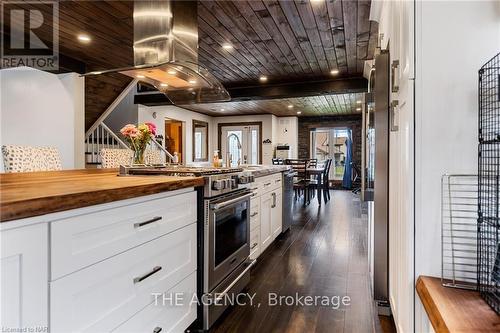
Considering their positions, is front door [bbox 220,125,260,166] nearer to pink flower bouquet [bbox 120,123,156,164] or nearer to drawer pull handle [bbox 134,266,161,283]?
pink flower bouquet [bbox 120,123,156,164]

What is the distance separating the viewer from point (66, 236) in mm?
999

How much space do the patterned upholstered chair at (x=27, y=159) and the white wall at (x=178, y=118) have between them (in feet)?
14.4

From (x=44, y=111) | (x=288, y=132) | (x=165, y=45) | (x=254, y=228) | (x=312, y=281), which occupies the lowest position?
(x=312, y=281)

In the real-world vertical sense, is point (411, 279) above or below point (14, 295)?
below

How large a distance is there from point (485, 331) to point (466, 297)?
211 millimetres

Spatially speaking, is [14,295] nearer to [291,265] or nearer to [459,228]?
[459,228]

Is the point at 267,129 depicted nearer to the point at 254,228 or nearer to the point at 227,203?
the point at 254,228

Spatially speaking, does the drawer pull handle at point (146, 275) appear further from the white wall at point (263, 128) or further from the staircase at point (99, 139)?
the white wall at point (263, 128)

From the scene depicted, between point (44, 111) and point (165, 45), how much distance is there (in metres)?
3.12

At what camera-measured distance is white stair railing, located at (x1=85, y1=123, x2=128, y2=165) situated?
5.94 metres

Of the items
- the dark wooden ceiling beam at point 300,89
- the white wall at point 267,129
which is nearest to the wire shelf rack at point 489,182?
the dark wooden ceiling beam at point 300,89

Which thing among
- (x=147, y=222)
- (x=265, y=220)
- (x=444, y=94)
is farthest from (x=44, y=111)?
(x=444, y=94)

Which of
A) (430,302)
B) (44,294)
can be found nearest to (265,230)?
(430,302)

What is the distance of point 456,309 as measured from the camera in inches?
39.5
